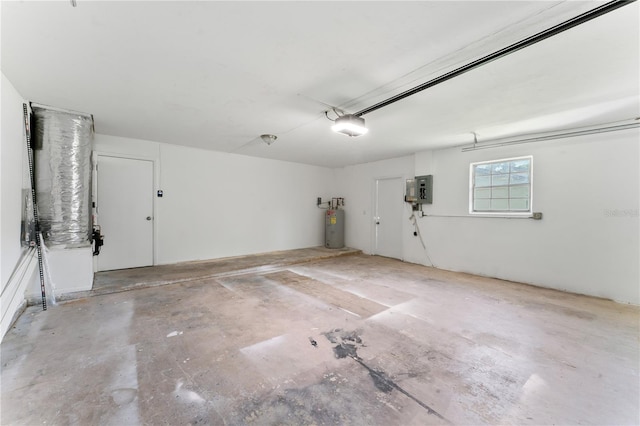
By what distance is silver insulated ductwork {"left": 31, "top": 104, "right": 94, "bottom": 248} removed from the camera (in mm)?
3100

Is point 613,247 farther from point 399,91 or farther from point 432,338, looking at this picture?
point 399,91

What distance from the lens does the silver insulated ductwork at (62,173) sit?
10.2ft

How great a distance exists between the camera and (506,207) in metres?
4.60

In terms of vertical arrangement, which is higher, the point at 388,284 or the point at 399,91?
the point at 399,91

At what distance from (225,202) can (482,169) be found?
5294 millimetres

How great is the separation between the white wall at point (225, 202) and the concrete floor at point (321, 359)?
1.68 meters

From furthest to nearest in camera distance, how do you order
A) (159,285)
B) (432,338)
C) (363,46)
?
(159,285)
(432,338)
(363,46)

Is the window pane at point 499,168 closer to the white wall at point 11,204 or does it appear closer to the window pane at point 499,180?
the window pane at point 499,180

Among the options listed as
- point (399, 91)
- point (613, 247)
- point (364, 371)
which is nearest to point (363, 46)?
point (399, 91)

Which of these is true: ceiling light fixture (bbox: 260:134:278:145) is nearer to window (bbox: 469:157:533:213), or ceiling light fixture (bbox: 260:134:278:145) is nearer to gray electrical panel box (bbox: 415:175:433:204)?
gray electrical panel box (bbox: 415:175:433:204)

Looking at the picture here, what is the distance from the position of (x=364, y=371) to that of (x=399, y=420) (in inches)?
18.4

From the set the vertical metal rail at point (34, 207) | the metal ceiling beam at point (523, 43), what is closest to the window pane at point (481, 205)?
the metal ceiling beam at point (523, 43)

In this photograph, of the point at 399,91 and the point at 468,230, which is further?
the point at 468,230

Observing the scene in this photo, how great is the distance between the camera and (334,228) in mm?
7082
